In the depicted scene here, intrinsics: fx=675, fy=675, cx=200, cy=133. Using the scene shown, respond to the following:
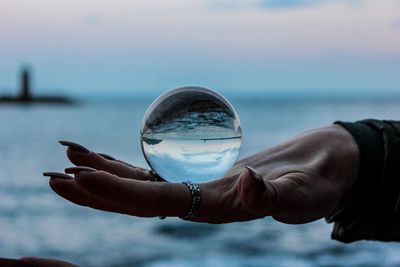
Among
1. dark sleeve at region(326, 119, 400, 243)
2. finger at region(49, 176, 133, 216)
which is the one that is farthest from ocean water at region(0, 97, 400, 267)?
finger at region(49, 176, 133, 216)

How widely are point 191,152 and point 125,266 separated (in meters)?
9.14

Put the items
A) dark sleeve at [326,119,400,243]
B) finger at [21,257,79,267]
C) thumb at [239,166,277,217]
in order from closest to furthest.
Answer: finger at [21,257,79,267]
thumb at [239,166,277,217]
dark sleeve at [326,119,400,243]

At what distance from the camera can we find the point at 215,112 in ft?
7.03

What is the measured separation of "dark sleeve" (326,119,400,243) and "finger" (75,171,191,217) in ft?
2.10

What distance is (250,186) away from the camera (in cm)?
162

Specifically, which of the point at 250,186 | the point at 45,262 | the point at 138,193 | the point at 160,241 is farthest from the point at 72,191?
the point at 160,241

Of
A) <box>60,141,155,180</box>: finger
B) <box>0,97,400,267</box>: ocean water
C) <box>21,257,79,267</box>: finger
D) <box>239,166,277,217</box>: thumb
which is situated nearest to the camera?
<box>21,257,79,267</box>: finger

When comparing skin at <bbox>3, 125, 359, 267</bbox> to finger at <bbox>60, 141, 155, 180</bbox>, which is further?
finger at <bbox>60, 141, 155, 180</bbox>

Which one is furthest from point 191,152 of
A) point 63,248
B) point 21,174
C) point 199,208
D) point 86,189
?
point 21,174

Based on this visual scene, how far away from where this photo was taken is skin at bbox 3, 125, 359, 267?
5.45 ft

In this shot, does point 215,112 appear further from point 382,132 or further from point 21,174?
point 21,174

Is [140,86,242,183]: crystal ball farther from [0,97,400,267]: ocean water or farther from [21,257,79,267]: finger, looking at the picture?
[0,97,400,267]: ocean water

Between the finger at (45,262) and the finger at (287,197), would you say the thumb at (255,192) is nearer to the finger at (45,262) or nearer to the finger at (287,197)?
the finger at (287,197)

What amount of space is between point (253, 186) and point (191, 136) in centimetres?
Result: 49
